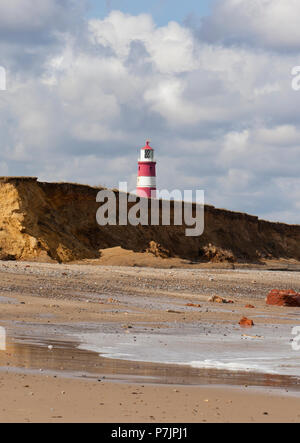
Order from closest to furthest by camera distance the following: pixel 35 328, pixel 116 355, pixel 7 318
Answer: pixel 116 355 → pixel 35 328 → pixel 7 318

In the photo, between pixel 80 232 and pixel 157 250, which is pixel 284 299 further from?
pixel 157 250

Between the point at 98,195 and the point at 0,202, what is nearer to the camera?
the point at 0,202

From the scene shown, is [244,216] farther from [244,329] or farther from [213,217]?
[244,329]

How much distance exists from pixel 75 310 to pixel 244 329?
332 centimetres

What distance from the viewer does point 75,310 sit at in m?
15.8

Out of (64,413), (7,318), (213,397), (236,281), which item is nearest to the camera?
(64,413)

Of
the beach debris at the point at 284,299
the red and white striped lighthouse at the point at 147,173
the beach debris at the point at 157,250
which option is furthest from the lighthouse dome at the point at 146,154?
the beach debris at the point at 284,299

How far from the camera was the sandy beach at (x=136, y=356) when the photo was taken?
714cm

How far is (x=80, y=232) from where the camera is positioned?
1606 inches

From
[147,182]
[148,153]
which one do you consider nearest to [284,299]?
[147,182]

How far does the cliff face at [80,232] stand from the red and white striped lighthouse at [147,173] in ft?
38.4

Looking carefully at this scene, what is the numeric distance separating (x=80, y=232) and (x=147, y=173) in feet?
97.7

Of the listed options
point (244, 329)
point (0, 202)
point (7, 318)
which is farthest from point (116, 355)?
point (0, 202)

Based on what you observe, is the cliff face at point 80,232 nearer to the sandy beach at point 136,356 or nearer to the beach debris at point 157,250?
the beach debris at point 157,250
